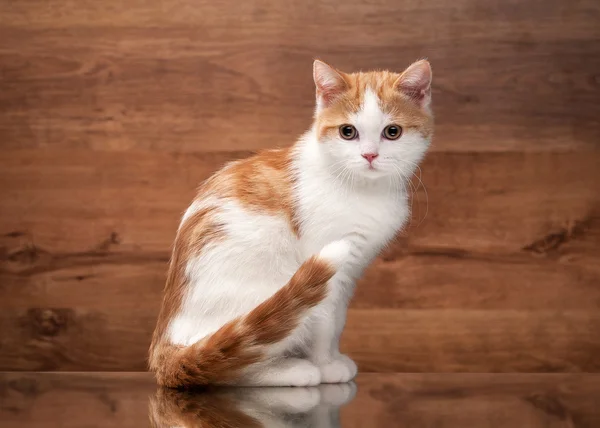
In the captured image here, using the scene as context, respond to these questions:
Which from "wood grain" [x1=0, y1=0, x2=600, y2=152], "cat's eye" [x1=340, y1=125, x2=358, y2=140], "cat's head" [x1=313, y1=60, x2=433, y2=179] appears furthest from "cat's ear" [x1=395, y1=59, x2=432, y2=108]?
"wood grain" [x1=0, y1=0, x2=600, y2=152]

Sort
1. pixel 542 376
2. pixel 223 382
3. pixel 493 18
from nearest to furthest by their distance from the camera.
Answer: pixel 223 382 → pixel 542 376 → pixel 493 18

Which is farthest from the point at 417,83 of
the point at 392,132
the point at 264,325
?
the point at 264,325

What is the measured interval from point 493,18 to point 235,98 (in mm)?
554

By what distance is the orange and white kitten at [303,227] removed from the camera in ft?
3.77

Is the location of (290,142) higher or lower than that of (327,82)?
lower

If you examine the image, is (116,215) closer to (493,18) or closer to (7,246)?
(7,246)

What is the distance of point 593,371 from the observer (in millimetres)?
1649

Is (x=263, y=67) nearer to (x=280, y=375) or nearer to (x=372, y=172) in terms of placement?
(x=372, y=172)

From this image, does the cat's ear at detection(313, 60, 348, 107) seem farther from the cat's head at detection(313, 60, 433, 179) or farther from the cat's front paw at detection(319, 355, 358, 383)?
the cat's front paw at detection(319, 355, 358, 383)

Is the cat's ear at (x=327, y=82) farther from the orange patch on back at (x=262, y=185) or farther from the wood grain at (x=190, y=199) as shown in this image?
the wood grain at (x=190, y=199)

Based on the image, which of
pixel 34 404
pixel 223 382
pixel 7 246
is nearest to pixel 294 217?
pixel 223 382

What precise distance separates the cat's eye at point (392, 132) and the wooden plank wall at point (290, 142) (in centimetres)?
45

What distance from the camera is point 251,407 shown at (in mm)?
1019

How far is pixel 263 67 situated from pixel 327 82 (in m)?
0.44
